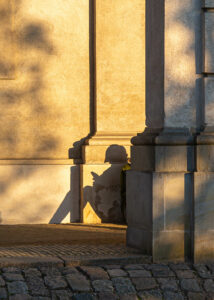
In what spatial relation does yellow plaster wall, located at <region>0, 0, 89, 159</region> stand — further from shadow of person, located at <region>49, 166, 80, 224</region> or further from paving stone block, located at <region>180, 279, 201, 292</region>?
paving stone block, located at <region>180, 279, 201, 292</region>

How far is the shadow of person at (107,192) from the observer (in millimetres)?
9586

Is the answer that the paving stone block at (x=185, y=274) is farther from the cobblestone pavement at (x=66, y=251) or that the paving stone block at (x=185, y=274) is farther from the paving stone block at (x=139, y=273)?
the cobblestone pavement at (x=66, y=251)

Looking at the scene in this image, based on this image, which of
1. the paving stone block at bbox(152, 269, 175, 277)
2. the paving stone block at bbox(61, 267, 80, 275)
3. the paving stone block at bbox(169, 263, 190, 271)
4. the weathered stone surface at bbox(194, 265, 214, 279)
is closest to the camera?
the paving stone block at bbox(61, 267, 80, 275)

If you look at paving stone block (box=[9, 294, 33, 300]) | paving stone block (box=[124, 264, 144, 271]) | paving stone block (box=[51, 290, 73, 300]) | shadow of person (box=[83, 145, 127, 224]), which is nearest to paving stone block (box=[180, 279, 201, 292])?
paving stone block (box=[124, 264, 144, 271])

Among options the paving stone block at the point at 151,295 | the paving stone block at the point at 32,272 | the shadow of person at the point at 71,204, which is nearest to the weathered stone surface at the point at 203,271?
the paving stone block at the point at 151,295

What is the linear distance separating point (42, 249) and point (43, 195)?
327 cm

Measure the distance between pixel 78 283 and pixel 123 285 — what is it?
375 mm

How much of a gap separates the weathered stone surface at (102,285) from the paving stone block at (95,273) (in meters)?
0.06

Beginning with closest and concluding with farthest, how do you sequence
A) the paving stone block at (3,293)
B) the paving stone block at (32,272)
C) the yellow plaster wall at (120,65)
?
the paving stone block at (3,293)
the paving stone block at (32,272)
the yellow plaster wall at (120,65)

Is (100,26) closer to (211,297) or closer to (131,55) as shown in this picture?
(131,55)

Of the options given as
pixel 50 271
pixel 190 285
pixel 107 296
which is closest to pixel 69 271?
pixel 50 271

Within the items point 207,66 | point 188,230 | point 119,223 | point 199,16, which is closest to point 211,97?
point 207,66

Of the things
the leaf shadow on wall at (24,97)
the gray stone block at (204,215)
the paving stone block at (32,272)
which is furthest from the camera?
the leaf shadow on wall at (24,97)

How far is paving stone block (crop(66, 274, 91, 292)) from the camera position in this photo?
520 centimetres
